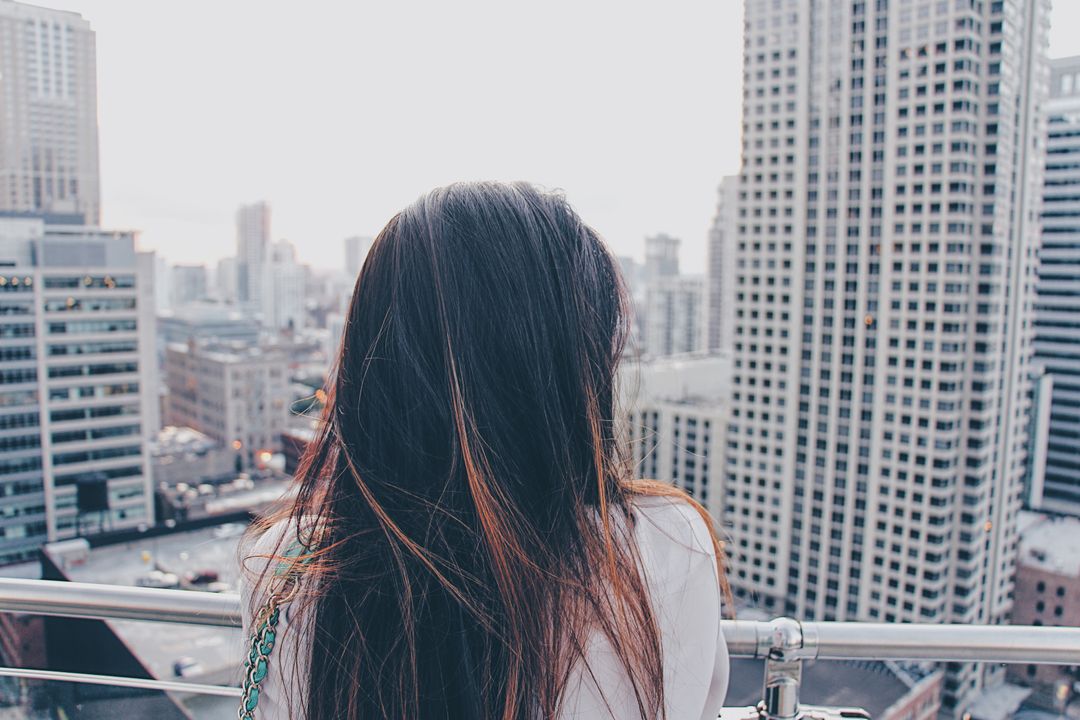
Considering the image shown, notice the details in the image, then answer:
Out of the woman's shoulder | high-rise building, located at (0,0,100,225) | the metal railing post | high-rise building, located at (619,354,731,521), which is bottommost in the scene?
high-rise building, located at (619,354,731,521)

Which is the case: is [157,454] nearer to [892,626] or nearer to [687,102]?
[687,102]

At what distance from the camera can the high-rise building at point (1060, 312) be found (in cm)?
375

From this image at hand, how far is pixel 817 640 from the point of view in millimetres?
635

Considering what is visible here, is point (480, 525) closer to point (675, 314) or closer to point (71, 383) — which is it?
point (71, 383)

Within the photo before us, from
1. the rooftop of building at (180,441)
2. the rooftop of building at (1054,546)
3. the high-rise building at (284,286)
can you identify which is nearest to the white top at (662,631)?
the rooftop of building at (1054,546)

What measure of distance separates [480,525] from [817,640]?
384 mm

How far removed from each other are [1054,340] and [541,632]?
5.95m

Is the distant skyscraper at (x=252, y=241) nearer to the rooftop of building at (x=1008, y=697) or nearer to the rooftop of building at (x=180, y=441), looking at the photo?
the rooftop of building at (x=180, y=441)

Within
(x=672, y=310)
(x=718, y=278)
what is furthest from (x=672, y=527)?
(x=672, y=310)

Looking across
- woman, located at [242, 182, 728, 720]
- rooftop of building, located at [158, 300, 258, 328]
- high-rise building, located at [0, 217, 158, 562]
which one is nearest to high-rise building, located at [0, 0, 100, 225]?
high-rise building, located at [0, 217, 158, 562]

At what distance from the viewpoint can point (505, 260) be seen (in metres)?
0.39

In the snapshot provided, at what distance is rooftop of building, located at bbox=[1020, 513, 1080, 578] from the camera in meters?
3.37

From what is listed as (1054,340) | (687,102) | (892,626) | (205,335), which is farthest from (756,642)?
(205,335)

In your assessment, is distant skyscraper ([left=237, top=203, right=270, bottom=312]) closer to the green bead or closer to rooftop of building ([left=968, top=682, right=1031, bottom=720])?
rooftop of building ([left=968, top=682, right=1031, bottom=720])
